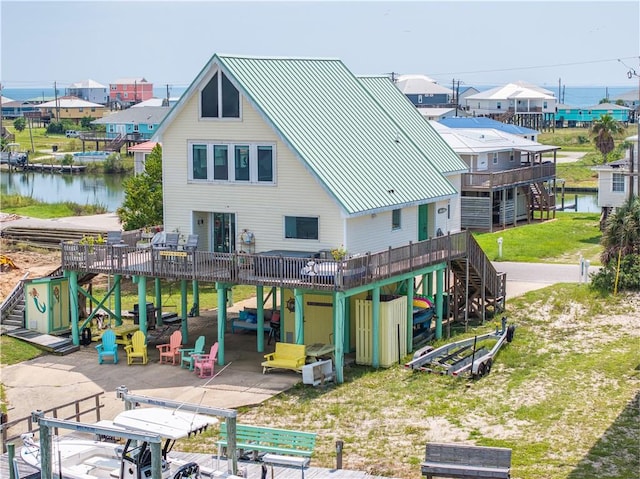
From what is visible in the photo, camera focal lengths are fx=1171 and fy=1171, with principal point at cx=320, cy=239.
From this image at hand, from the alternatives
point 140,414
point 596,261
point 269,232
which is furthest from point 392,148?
point 140,414

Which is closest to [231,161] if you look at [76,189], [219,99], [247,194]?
Result: [247,194]

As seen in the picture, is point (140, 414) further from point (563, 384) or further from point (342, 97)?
point (342, 97)

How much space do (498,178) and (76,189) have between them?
50479mm

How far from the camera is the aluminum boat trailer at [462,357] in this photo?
32.5 metres

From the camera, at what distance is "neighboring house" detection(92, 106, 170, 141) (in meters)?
136

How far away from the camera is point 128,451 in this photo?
21.8m

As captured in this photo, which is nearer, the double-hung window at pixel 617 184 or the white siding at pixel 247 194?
the white siding at pixel 247 194

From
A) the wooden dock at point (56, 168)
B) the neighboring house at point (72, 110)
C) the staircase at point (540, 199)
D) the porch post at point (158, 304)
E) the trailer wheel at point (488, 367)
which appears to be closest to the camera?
the trailer wheel at point (488, 367)

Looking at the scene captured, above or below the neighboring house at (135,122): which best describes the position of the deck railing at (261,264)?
below

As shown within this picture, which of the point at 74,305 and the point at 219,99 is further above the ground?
the point at 219,99

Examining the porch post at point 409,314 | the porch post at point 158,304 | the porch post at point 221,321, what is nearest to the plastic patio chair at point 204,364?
the porch post at point 221,321

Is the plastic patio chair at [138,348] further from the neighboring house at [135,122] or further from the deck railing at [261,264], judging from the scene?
the neighboring house at [135,122]

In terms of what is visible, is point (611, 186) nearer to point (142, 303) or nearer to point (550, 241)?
point (550, 241)

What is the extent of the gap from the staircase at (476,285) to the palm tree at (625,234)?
431 cm
